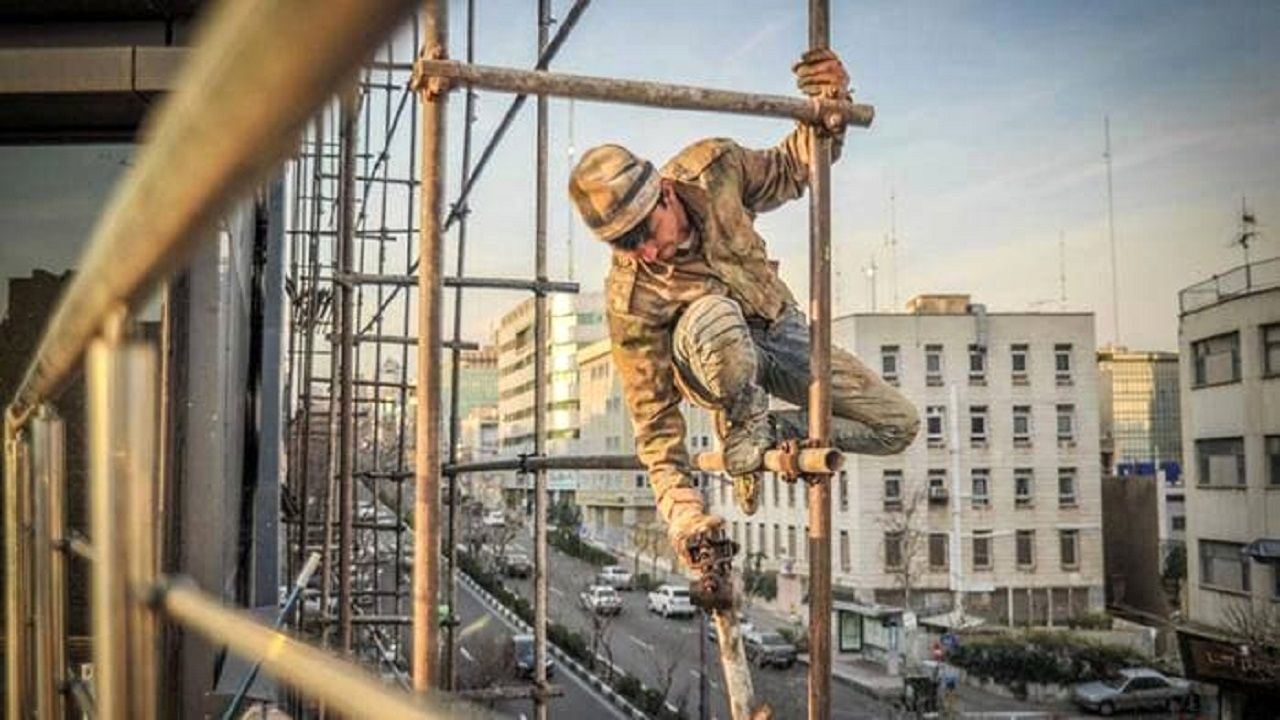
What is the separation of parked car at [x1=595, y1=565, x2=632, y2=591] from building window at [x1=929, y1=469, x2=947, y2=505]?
7.12 metres

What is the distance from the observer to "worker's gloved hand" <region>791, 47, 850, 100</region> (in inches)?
104

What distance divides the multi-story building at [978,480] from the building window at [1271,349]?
870cm

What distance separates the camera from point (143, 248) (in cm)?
61

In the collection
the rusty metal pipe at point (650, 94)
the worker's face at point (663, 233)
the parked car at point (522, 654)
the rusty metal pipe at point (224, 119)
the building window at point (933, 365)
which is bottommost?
the parked car at point (522, 654)

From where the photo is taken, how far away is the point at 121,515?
2.60 feet

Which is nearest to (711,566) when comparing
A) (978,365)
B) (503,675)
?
(503,675)

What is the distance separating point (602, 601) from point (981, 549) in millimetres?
9042

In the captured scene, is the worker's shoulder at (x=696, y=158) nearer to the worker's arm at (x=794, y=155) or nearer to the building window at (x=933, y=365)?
the worker's arm at (x=794, y=155)

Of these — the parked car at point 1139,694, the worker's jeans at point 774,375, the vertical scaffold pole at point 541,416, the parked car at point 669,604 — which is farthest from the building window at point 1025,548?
the worker's jeans at point 774,375

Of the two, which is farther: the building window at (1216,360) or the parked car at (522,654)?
the building window at (1216,360)

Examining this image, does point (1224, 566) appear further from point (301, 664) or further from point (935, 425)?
point (301, 664)

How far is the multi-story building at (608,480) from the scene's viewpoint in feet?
91.3

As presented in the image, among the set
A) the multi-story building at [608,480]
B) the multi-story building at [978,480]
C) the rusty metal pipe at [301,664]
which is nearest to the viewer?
the rusty metal pipe at [301,664]

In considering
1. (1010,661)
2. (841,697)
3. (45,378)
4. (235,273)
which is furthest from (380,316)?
(1010,661)
